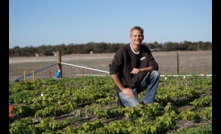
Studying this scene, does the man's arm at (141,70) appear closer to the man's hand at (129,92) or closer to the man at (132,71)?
the man at (132,71)

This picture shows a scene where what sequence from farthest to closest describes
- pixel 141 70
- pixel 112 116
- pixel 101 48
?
pixel 101 48, pixel 141 70, pixel 112 116

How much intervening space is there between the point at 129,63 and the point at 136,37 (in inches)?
26.3

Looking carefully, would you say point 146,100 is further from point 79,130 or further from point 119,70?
point 79,130

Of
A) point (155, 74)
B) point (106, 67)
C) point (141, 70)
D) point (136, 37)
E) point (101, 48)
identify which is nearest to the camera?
point (136, 37)

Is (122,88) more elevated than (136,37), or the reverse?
(136,37)

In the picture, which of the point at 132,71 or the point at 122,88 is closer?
the point at 132,71

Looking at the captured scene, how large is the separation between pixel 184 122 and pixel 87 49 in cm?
6259

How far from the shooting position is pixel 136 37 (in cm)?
721

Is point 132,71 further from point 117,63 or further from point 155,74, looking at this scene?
point 155,74

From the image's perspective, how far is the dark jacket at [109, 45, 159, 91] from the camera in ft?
24.4

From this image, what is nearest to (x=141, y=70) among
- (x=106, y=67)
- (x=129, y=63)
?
(x=129, y=63)
